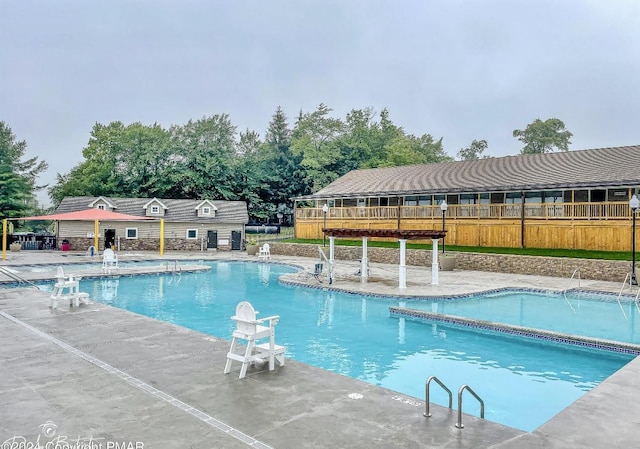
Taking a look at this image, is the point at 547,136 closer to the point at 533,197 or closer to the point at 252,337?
the point at 533,197

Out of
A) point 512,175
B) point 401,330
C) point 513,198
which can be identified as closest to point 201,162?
point 512,175

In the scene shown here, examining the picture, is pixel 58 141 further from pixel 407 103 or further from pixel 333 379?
pixel 333 379

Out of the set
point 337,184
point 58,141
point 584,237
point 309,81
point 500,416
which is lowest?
point 500,416

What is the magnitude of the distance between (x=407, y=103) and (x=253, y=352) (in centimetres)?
5886

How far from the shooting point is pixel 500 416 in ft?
22.1

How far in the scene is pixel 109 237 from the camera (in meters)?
36.0

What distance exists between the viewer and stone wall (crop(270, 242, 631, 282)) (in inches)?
777

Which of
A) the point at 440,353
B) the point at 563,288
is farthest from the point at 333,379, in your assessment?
the point at 563,288

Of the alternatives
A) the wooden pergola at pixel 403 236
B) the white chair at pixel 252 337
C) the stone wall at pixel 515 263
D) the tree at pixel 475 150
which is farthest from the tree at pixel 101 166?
the tree at pixel 475 150

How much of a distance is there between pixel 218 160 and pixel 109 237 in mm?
14036

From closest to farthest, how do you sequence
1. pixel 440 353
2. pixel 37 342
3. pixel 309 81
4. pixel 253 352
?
pixel 253 352 → pixel 37 342 → pixel 440 353 → pixel 309 81

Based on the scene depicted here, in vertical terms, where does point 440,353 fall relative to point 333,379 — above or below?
below

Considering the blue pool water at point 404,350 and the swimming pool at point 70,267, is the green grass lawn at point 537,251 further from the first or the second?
the swimming pool at point 70,267

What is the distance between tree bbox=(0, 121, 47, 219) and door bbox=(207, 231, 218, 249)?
53.9ft
